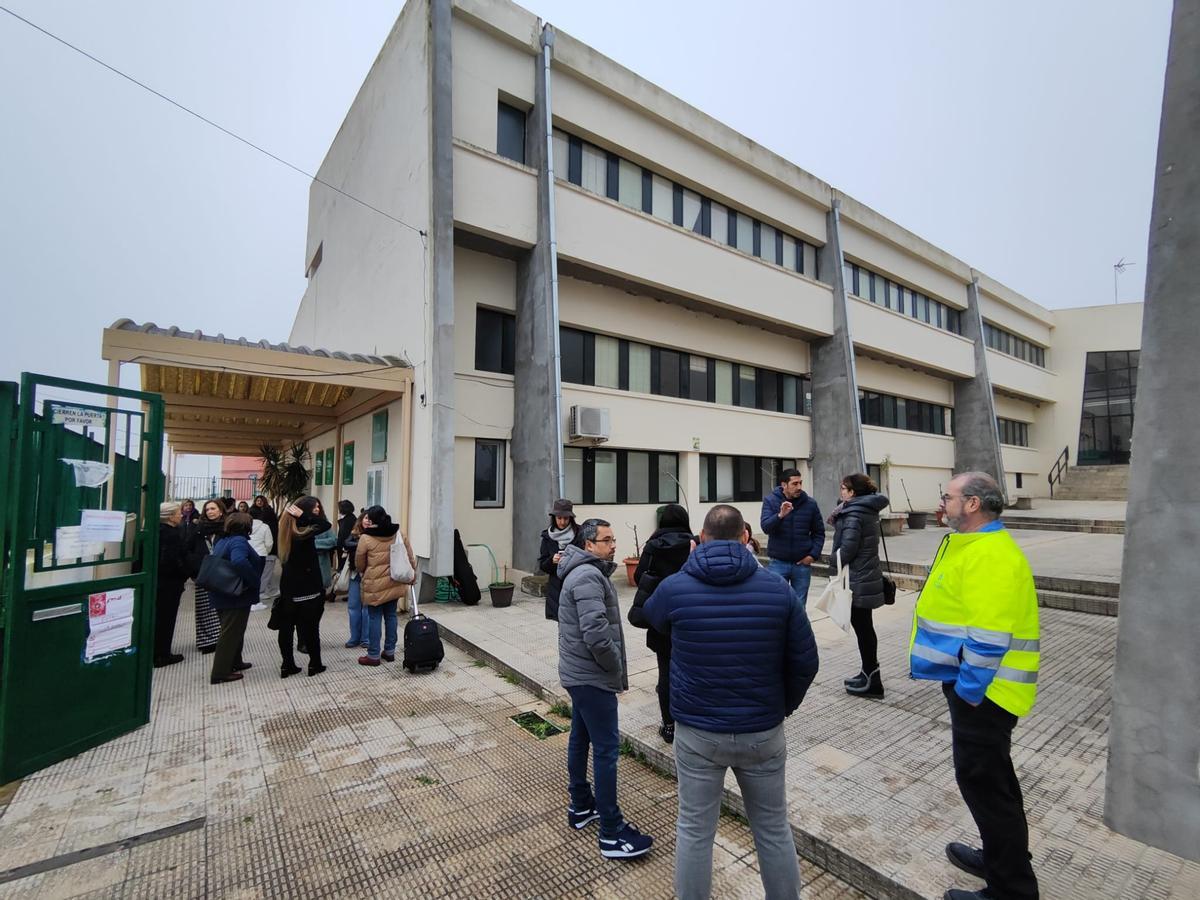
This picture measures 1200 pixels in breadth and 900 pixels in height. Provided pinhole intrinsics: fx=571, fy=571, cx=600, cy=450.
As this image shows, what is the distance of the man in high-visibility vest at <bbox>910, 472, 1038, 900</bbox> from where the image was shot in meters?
2.44

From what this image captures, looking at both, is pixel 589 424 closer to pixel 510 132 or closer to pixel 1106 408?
pixel 510 132

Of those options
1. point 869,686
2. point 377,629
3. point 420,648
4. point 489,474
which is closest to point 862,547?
point 869,686

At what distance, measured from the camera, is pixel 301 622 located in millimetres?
5914

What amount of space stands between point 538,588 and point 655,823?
6733 millimetres

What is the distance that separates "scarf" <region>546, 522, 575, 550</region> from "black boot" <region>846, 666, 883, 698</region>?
10.3ft

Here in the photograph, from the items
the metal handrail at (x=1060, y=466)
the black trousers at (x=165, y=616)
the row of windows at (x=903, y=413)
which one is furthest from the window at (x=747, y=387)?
the metal handrail at (x=1060, y=466)

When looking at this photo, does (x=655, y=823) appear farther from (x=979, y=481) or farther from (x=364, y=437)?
(x=364, y=437)

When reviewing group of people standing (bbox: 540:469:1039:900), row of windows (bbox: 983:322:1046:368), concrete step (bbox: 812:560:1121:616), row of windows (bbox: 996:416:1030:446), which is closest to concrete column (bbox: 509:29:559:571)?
concrete step (bbox: 812:560:1121:616)

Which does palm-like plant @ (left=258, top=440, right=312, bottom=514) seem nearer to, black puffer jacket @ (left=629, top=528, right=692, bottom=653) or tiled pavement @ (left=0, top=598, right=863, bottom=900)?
tiled pavement @ (left=0, top=598, right=863, bottom=900)

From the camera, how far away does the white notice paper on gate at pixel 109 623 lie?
440 centimetres

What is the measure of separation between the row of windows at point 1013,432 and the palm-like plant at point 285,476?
27265mm

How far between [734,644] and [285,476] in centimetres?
1687

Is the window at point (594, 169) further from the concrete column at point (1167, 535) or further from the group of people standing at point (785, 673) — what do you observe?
the group of people standing at point (785, 673)

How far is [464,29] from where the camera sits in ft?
33.3
